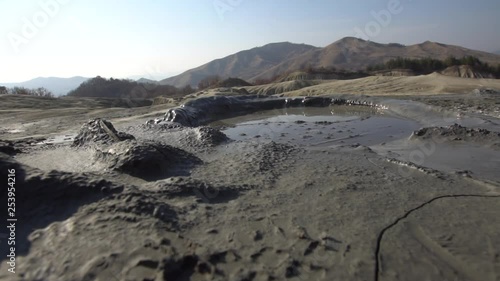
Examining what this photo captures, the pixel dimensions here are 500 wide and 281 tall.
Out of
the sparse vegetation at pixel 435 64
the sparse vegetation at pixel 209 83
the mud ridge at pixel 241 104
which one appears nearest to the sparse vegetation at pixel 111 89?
the sparse vegetation at pixel 209 83

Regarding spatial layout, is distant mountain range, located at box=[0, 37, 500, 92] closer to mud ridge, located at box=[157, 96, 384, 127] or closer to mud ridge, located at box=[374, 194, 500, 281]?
mud ridge, located at box=[157, 96, 384, 127]

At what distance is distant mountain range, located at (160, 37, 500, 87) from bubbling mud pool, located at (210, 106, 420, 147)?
51.1 metres

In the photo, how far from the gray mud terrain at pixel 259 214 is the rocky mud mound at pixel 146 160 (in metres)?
0.01

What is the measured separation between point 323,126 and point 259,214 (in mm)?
4428

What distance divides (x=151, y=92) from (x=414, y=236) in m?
40.4

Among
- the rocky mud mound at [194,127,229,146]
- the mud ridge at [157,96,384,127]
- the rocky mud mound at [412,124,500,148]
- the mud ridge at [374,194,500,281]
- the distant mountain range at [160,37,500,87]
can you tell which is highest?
the distant mountain range at [160,37,500,87]

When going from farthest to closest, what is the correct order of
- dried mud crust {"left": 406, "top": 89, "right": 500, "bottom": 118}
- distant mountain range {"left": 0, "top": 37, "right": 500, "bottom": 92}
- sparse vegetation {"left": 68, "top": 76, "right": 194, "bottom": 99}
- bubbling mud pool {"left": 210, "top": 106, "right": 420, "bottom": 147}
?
distant mountain range {"left": 0, "top": 37, "right": 500, "bottom": 92}, sparse vegetation {"left": 68, "top": 76, "right": 194, "bottom": 99}, dried mud crust {"left": 406, "top": 89, "right": 500, "bottom": 118}, bubbling mud pool {"left": 210, "top": 106, "right": 420, "bottom": 147}

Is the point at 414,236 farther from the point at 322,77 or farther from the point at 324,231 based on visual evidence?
Answer: the point at 322,77

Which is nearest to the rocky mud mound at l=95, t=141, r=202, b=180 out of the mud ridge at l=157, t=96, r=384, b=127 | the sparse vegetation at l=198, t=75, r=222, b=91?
the mud ridge at l=157, t=96, r=384, b=127

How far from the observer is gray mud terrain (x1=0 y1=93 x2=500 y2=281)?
1.86 metres

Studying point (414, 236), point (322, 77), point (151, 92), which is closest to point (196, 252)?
point (414, 236)

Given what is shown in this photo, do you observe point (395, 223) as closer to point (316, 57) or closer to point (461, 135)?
point (461, 135)

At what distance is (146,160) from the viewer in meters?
3.50

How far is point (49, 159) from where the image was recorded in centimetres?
455
